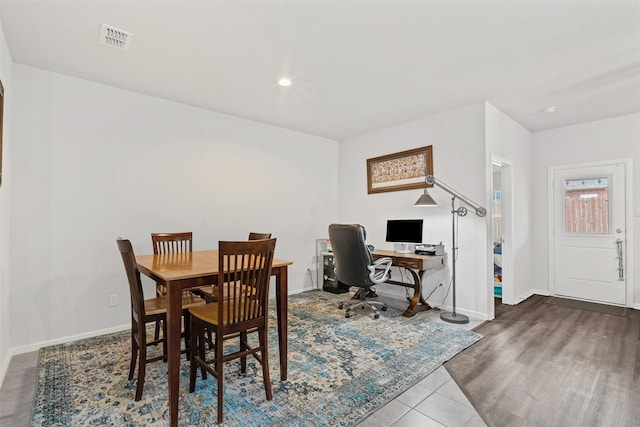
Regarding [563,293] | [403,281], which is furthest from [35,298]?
[563,293]

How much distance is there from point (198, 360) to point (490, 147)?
372 centimetres

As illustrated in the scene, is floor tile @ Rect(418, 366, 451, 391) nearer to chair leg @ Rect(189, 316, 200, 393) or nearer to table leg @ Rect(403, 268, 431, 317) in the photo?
table leg @ Rect(403, 268, 431, 317)

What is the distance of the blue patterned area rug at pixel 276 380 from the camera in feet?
5.98

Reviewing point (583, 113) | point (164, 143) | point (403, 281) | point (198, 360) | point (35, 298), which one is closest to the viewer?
point (198, 360)

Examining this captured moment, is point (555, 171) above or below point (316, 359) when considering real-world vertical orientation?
above

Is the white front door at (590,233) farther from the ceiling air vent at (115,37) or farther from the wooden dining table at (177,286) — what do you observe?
the ceiling air vent at (115,37)

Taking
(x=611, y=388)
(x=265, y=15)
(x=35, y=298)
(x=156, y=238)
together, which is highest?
(x=265, y=15)

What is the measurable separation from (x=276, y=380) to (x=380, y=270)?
2054mm

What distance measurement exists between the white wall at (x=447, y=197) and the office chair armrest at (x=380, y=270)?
0.71 metres

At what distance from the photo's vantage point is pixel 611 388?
2.14 meters

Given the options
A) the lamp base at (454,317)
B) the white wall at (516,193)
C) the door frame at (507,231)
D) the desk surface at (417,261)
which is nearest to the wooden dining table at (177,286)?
the desk surface at (417,261)

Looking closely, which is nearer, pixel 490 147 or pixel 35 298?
pixel 35 298

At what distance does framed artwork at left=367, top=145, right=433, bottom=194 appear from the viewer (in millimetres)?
4211

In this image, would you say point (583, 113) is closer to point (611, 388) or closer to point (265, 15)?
point (611, 388)
